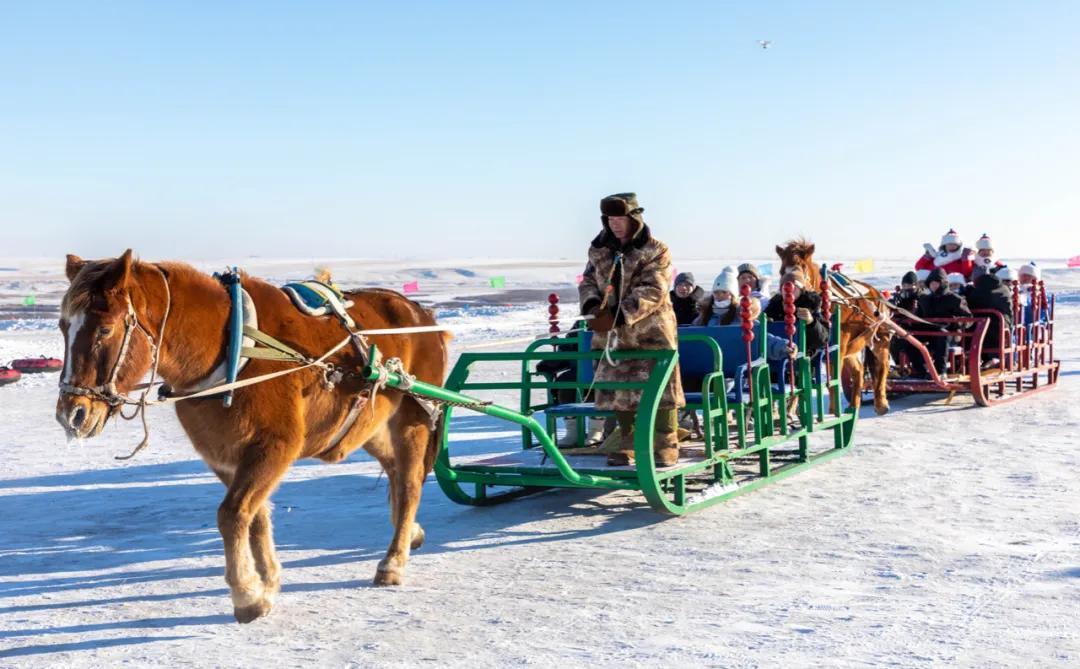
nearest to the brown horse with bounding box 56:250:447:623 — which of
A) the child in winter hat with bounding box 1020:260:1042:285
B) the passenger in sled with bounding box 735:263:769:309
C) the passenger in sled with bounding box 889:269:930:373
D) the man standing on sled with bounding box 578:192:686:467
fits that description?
the man standing on sled with bounding box 578:192:686:467

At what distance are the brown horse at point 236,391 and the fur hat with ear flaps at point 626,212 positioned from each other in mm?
1751

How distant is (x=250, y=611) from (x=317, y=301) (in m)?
1.59

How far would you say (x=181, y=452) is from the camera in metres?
11.1

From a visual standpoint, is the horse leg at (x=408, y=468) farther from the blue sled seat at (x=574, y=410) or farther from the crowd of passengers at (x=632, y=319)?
the blue sled seat at (x=574, y=410)

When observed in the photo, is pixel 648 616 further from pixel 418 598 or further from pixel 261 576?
pixel 261 576

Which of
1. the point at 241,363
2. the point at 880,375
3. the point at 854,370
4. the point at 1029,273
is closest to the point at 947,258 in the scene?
the point at 1029,273

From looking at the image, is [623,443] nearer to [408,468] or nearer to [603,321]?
[603,321]

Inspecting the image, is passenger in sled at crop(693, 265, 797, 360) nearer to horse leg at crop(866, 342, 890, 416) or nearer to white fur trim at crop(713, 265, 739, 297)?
white fur trim at crop(713, 265, 739, 297)

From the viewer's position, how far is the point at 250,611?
5.21 metres

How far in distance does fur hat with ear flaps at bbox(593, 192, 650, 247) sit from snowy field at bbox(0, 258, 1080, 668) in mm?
1851

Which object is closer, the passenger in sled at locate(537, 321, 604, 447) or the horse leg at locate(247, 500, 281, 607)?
the horse leg at locate(247, 500, 281, 607)

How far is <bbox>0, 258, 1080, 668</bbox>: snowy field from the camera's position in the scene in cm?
480

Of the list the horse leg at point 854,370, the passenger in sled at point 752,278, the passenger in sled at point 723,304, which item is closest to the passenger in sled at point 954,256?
the horse leg at point 854,370

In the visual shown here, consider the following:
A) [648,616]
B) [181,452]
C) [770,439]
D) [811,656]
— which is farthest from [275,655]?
[181,452]
